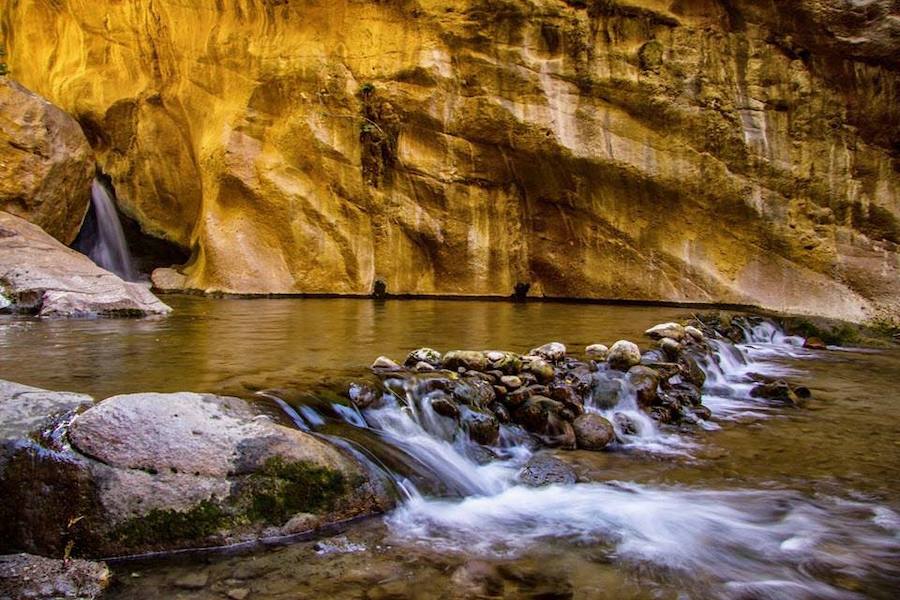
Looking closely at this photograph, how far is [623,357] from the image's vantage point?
18.0ft

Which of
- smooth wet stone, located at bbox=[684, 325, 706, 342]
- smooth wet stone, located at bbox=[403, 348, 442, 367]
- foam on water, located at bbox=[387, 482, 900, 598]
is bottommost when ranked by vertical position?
foam on water, located at bbox=[387, 482, 900, 598]

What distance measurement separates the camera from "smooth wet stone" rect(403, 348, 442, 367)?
4.88 metres

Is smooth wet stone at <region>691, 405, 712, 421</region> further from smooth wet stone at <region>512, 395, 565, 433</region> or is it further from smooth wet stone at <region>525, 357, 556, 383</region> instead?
smooth wet stone at <region>512, 395, 565, 433</region>

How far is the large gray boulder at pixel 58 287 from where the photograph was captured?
807cm

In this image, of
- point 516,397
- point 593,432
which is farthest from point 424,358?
point 593,432

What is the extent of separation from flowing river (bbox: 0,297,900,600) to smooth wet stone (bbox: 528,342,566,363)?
613mm

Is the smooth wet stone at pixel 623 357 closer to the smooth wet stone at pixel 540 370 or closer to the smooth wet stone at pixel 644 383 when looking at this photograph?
the smooth wet stone at pixel 644 383

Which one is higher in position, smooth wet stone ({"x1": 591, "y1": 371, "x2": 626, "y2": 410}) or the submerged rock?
smooth wet stone ({"x1": 591, "y1": 371, "x2": 626, "y2": 410})

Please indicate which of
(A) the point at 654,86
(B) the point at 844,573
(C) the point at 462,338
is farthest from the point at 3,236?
(A) the point at 654,86

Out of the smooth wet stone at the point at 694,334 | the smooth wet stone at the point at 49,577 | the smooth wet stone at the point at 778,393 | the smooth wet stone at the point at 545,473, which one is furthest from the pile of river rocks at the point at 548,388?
the smooth wet stone at the point at 49,577

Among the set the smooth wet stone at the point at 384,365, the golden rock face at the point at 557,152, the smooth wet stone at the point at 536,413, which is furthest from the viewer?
the golden rock face at the point at 557,152

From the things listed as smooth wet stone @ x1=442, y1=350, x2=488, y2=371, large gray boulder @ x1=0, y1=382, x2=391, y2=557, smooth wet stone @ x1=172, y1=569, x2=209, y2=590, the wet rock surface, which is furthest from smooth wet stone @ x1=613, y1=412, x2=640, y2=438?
the wet rock surface

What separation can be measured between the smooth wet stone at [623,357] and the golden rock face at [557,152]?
28.5 feet

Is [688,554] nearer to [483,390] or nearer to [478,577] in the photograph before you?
[478,577]
